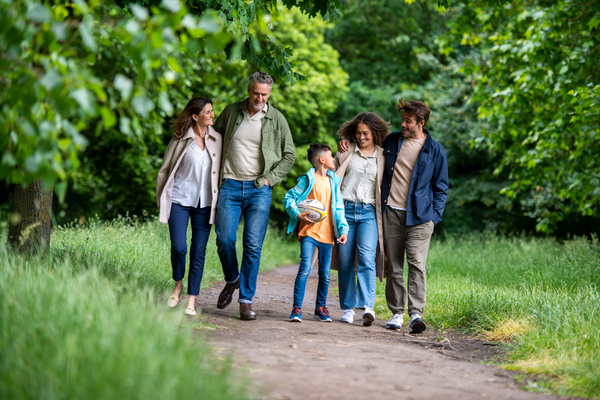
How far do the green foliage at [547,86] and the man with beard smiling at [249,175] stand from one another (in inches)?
199

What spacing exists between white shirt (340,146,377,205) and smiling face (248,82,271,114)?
45.0 inches

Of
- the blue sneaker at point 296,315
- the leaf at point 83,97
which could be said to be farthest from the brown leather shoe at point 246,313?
the leaf at point 83,97

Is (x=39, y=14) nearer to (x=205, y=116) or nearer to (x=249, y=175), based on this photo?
(x=205, y=116)

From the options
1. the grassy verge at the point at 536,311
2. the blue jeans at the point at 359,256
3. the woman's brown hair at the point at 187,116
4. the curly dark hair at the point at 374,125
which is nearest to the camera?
the grassy verge at the point at 536,311

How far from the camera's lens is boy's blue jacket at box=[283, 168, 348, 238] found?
226 inches

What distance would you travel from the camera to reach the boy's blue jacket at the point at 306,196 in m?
5.75

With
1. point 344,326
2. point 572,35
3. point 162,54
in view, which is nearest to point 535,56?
point 572,35

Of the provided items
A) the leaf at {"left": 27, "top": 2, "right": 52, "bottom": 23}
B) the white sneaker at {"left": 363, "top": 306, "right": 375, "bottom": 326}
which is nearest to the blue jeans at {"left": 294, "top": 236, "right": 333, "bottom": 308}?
the white sneaker at {"left": 363, "top": 306, "right": 375, "bottom": 326}

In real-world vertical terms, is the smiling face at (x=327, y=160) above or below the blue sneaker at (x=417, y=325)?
above

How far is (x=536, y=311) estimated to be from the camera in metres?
5.12

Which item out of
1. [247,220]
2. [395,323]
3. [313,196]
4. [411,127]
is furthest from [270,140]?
[395,323]

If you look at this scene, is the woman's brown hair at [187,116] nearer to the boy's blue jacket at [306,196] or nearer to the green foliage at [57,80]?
the boy's blue jacket at [306,196]

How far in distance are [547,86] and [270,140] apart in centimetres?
615

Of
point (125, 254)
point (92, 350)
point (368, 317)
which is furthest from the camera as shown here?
point (125, 254)
